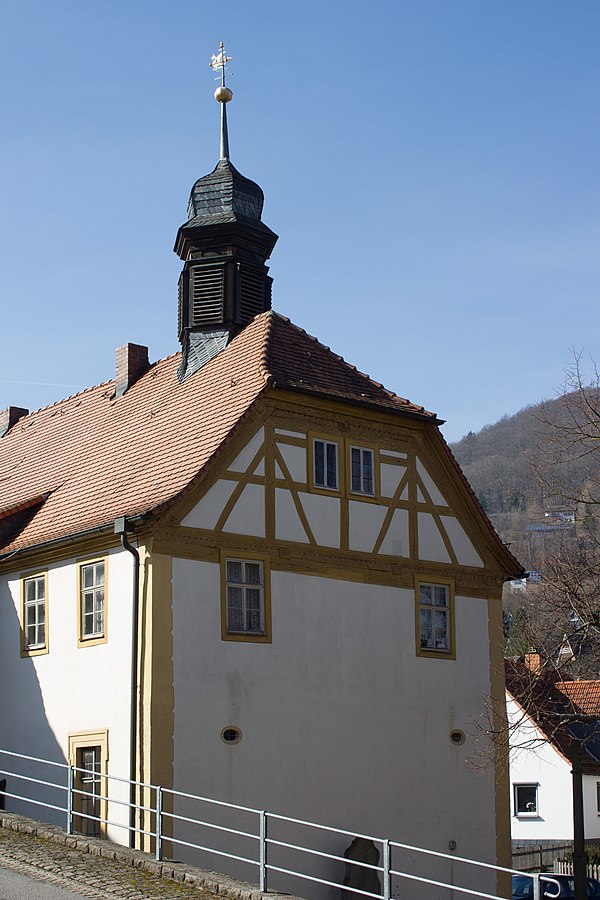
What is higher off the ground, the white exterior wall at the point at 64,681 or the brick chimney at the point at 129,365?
the brick chimney at the point at 129,365

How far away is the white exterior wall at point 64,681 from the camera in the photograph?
60.4ft

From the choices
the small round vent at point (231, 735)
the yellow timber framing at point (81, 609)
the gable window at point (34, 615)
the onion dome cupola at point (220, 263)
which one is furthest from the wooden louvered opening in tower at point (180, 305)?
the small round vent at point (231, 735)

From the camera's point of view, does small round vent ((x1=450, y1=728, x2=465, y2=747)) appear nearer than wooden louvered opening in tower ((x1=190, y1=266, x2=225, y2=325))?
Yes

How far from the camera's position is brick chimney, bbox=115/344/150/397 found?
25625 mm

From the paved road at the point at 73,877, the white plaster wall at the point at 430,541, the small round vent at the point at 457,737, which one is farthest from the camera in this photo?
the white plaster wall at the point at 430,541

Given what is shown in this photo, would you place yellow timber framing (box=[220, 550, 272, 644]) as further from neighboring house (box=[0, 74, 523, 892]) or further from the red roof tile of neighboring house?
the red roof tile of neighboring house

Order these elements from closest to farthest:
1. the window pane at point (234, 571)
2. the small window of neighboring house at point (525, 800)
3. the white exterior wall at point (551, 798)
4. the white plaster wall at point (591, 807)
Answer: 1. the window pane at point (234, 571)
2. the white exterior wall at point (551, 798)
3. the white plaster wall at point (591, 807)
4. the small window of neighboring house at point (525, 800)

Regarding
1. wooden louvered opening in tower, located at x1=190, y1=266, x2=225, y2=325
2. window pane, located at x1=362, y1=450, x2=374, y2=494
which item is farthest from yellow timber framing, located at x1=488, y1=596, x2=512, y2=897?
wooden louvered opening in tower, located at x1=190, y1=266, x2=225, y2=325

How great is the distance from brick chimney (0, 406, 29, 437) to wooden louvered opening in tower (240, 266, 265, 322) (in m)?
7.93

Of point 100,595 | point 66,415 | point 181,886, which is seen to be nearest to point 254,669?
point 100,595

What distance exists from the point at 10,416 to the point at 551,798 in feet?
71.5

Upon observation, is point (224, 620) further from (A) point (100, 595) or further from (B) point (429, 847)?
(B) point (429, 847)

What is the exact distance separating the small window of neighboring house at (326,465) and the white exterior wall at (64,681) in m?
3.82

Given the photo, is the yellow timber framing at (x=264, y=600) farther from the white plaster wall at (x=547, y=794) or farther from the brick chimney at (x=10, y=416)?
the white plaster wall at (x=547, y=794)
